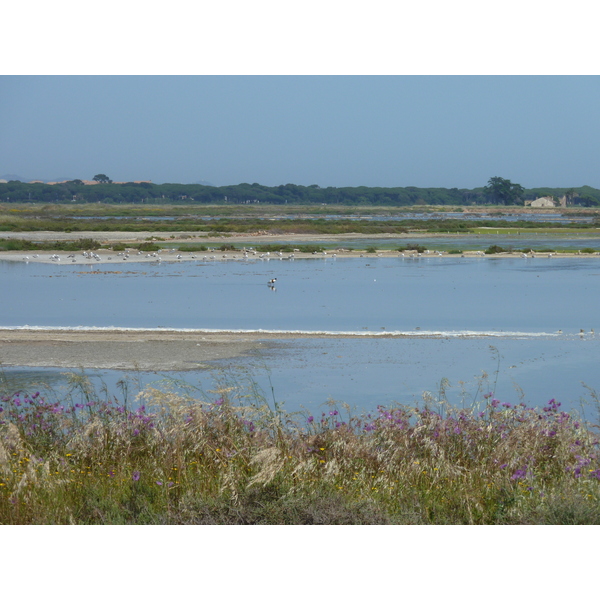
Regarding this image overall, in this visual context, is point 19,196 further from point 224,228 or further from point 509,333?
point 509,333

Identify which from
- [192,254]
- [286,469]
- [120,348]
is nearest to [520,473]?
[286,469]

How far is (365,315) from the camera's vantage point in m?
20.2

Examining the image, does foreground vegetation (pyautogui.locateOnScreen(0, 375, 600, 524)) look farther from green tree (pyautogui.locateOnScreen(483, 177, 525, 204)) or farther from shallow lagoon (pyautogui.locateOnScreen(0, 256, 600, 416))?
green tree (pyautogui.locateOnScreen(483, 177, 525, 204))

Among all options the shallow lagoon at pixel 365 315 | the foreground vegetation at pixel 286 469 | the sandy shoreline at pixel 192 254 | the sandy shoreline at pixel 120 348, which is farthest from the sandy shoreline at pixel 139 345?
the sandy shoreline at pixel 192 254

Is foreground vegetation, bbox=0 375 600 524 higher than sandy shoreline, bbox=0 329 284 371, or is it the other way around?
foreground vegetation, bbox=0 375 600 524

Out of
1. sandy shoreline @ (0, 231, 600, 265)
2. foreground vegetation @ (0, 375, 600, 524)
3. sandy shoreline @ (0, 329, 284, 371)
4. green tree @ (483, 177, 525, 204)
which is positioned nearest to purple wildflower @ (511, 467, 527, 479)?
foreground vegetation @ (0, 375, 600, 524)

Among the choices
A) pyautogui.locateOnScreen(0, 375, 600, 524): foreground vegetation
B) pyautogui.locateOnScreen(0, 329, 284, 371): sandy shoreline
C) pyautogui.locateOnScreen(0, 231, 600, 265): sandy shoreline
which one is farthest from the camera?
pyautogui.locateOnScreen(0, 231, 600, 265): sandy shoreline

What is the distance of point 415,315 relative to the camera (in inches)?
793

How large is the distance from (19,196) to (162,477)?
17741cm

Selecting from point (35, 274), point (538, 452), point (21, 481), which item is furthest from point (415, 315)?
point (35, 274)

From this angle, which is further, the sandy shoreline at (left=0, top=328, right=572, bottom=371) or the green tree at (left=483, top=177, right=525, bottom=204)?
the green tree at (left=483, top=177, right=525, bottom=204)

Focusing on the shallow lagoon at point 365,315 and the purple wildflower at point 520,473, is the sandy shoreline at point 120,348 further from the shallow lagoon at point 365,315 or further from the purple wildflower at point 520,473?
the purple wildflower at point 520,473

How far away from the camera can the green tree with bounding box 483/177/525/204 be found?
589ft

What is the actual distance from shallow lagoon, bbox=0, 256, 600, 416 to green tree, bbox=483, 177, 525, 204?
146m
